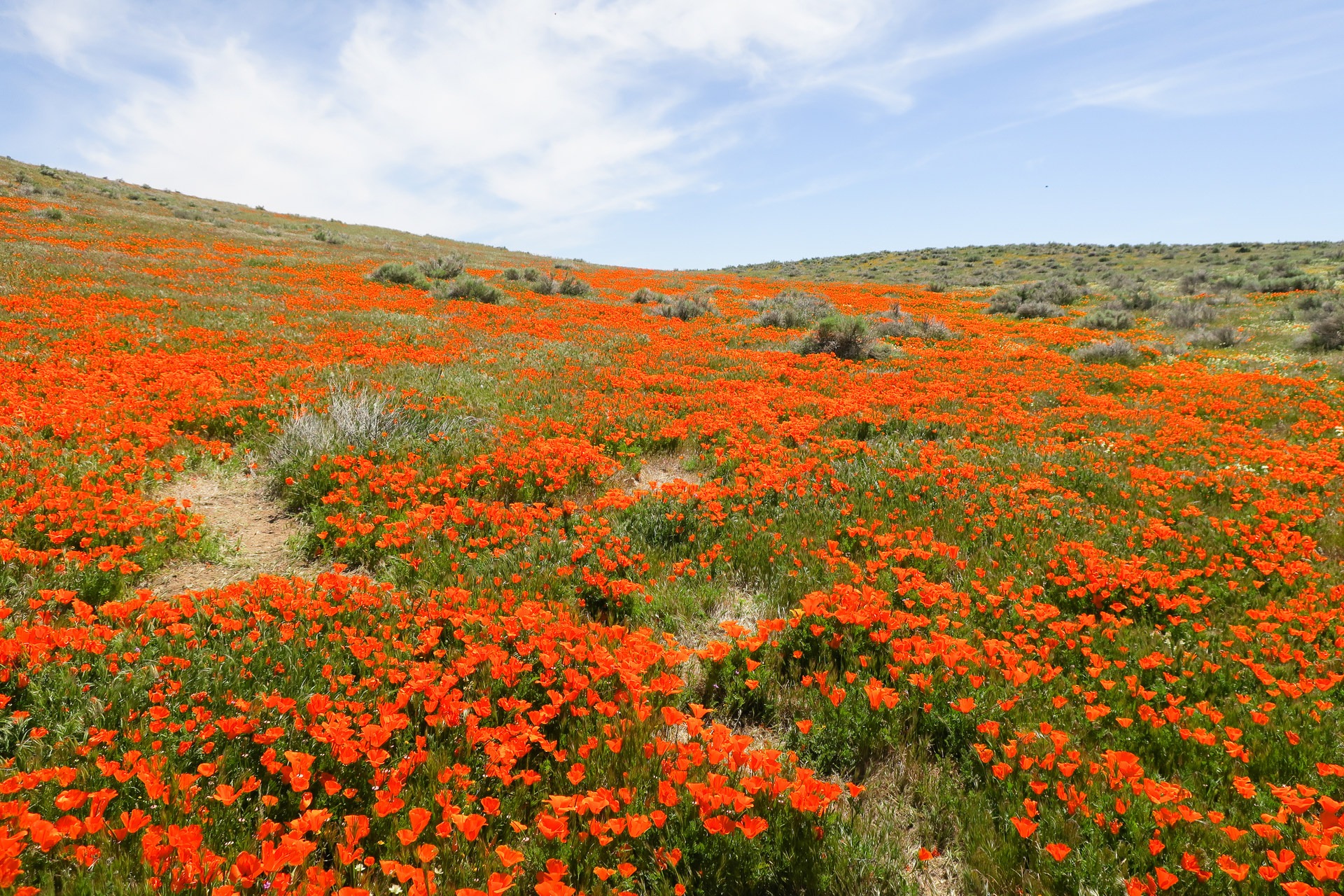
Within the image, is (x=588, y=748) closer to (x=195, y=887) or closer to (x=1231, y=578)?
(x=195, y=887)

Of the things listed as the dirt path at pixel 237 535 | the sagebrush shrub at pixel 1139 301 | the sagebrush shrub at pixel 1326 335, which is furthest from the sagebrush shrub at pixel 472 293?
the sagebrush shrub at pixel 1139 301

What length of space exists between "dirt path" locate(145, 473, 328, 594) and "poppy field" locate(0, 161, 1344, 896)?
16cm

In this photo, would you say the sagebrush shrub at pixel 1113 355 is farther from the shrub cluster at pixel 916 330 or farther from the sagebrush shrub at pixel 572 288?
the sagebrush shrub at pixel 572 288

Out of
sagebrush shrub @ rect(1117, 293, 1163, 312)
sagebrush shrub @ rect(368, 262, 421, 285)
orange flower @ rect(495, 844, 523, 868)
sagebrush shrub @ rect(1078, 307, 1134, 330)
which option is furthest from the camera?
sagebrush shrub @ rect(1117, 293, 1163, 312)

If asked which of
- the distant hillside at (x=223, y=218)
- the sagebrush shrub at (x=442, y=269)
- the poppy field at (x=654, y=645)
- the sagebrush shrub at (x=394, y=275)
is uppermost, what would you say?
the distant hillside at (x=223, y=218)

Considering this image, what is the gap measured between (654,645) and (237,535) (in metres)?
4.79

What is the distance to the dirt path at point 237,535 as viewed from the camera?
16.9 ft

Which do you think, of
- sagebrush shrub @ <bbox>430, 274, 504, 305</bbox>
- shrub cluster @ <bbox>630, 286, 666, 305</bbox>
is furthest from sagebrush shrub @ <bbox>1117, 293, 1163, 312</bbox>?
sagebrush shrub @ <bbox>430, 274, 504, 305</bbox>

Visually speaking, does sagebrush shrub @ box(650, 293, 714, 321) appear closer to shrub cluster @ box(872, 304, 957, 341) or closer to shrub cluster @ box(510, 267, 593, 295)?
shrub cluster @ box(510, 267, 593, 295)

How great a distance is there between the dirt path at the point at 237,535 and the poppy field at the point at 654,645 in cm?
→ 16

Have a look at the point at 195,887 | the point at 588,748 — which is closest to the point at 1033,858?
the point at 588,748

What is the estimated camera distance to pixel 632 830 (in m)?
2.58

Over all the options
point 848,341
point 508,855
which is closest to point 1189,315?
point 848,341

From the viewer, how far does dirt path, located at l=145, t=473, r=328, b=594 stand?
5.15m
